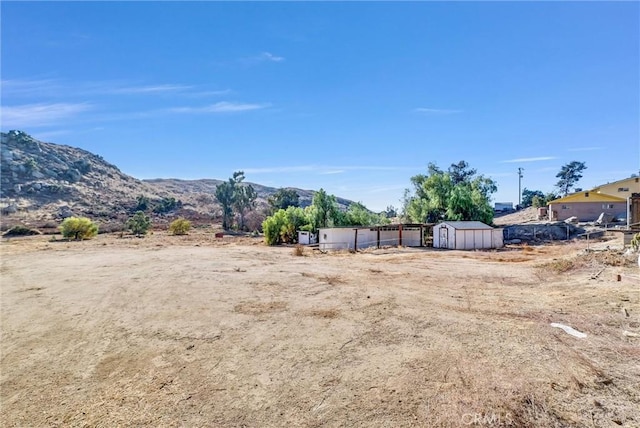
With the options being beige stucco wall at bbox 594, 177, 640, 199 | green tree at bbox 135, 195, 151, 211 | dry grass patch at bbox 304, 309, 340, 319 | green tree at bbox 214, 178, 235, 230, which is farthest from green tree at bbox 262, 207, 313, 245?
green tree at bbox 135, 195, 151, 211

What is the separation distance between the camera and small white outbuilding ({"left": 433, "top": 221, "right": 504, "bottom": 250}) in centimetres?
3178

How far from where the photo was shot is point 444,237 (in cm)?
3334

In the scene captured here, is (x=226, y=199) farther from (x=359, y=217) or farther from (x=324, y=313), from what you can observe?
(x=324, y=313)

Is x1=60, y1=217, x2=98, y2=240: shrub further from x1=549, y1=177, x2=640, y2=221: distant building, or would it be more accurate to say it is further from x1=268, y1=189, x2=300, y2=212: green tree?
x1=549, y1=177, x2=640, y2=221: distant building

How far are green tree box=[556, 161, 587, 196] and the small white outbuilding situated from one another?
50870 mm

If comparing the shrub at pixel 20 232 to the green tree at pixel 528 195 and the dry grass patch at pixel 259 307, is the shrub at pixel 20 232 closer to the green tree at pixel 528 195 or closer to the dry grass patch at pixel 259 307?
the dry grass patch at pixel 259 307

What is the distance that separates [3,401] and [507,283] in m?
14.8

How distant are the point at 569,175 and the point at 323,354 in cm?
8260

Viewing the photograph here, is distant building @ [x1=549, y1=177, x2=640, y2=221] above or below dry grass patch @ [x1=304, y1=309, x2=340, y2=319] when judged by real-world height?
above

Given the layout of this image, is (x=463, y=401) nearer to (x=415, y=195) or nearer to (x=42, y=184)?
(x=415, y=195)

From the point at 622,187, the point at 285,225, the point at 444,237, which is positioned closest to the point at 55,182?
the point at 285,225

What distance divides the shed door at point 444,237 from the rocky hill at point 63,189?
177ft

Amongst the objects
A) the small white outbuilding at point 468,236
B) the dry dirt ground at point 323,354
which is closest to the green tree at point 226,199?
the small white outbuilding at point 468,236

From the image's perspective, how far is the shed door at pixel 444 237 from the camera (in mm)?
32938
